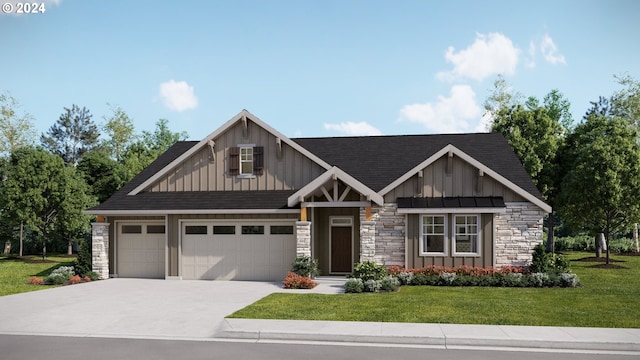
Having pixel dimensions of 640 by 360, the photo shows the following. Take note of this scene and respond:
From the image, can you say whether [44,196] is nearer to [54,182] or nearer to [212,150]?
[54,182]

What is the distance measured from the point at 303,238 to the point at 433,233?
16.9 ft

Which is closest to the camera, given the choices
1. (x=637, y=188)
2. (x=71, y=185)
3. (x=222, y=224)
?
(x=222, y=224)

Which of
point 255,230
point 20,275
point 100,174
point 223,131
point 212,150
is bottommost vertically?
point 20,275

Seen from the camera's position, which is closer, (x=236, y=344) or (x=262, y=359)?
(x=262, y=359)

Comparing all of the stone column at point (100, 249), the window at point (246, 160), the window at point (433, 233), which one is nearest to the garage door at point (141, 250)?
the stone column at point (100, 249)

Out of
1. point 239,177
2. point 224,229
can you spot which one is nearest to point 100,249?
point 224,229

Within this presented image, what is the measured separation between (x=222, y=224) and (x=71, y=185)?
18.4m

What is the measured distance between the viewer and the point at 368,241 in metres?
22.0

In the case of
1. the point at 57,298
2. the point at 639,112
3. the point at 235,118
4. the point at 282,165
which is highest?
the point at 639,112

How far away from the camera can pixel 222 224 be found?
23375 millimetres

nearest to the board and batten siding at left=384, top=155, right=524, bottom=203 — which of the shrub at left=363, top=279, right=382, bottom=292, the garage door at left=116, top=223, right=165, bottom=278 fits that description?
the shrub at left=363, top=279, right=382, bottom=292

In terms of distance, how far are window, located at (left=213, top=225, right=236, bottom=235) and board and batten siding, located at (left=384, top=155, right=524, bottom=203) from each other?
632cm

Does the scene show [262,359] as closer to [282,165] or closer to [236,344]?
[236,344]

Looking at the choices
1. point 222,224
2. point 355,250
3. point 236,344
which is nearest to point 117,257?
point 222,224
